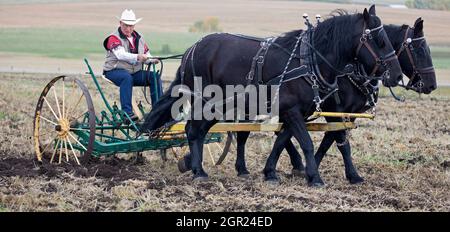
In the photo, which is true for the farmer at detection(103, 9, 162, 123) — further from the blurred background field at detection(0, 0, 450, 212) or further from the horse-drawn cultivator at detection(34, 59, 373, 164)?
the blurred background field at detection(0, 0, 450, 212)

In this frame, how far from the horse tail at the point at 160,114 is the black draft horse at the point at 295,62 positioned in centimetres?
36

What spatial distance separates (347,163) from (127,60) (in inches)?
116

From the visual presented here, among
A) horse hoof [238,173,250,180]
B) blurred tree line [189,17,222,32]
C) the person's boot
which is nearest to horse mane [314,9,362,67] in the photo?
horse hoof [238,173,250,180]

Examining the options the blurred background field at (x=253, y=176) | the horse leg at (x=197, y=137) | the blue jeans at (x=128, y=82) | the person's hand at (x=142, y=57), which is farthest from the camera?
the blue jeans at (x=128, y=82)

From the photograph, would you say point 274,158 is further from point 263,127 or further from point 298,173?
point 298,173

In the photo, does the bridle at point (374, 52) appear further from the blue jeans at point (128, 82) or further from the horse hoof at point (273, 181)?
the blue jeans at point (128, 82)

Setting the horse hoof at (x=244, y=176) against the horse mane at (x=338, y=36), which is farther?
the horse hoof at (x=244, y=176)

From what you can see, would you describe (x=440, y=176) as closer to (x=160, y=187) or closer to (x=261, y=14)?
(x=160, y=187)

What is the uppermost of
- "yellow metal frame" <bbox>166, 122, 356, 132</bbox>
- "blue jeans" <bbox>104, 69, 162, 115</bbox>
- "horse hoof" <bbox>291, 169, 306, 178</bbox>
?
"blue jeans" <bbox>104, 69, 162, 115</bbox>

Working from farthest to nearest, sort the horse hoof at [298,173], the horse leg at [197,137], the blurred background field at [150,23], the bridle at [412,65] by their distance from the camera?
the blurred background field at [150,23]
the horse hoof at [298,173]
the horse leg at [197,137]
the bridle at [412,65]

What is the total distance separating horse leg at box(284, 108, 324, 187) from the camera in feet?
30.3

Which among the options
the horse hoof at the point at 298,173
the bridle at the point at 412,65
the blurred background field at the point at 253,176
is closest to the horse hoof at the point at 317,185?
the blurred background field at the point at 253,176

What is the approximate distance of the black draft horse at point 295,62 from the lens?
926 cm

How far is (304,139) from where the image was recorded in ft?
30.2
